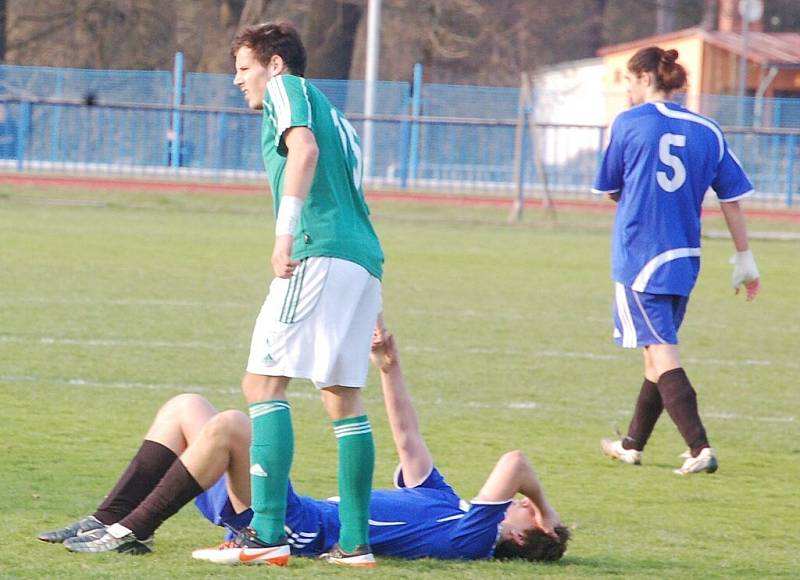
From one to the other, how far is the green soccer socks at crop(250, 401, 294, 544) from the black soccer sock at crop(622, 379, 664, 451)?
2.97 m

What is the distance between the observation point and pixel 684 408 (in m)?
7.02

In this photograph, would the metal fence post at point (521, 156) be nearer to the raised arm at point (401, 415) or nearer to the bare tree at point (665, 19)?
the raised arm at point (401, 415)

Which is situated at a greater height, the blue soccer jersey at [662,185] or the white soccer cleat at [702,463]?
the blue soccer jersey at [662,185]

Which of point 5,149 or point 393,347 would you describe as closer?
point 393,347

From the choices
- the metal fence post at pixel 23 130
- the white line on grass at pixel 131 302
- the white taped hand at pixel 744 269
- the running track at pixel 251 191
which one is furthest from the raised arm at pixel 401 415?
the metal fence post at pixel 23 130

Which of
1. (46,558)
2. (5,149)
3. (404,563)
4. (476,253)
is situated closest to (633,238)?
(404,563)

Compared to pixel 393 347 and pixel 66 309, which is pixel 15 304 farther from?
pixel 393 347

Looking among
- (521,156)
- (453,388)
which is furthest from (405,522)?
(521,156)

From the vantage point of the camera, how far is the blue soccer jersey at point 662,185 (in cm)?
714

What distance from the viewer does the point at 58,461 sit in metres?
6.48

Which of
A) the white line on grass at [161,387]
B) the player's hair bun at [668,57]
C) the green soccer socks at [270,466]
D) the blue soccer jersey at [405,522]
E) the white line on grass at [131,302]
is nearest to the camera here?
the green soccer socks at [270,466]

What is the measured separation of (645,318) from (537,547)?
243cm

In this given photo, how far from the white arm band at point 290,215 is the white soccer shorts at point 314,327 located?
0.19 metres

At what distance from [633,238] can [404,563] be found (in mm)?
2809
